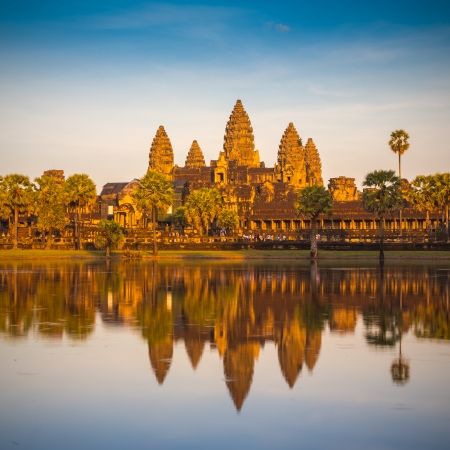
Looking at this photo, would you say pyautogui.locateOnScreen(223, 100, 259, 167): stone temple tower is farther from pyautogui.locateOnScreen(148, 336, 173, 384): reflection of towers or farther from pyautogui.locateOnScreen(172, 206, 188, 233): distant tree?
pyautogui.locateOnScreen(148, 336, 173, 384): reflection of towers

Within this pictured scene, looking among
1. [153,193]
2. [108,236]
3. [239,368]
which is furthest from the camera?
[153,193]

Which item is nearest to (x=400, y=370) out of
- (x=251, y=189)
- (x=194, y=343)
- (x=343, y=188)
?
(x=194, y=343)

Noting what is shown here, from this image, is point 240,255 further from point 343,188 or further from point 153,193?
point 343,188

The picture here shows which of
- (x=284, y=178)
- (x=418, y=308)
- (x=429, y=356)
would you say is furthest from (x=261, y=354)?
(x=284, y=178)

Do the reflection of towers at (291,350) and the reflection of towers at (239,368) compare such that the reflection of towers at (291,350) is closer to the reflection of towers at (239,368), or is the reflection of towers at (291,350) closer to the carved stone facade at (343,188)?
the reflection of towers at (239,368)

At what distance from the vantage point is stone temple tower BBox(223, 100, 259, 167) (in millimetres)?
186750

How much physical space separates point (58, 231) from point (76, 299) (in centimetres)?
8738

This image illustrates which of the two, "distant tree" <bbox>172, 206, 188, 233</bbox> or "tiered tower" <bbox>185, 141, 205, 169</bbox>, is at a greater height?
"tiered tower" <bbox>185, 141, 205, 169</bbox>

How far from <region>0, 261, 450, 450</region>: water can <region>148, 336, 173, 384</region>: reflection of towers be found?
0.10 meters

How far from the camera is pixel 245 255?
97500 mm

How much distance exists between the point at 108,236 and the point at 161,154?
102 metres

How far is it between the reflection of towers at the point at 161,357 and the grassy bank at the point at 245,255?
224 ft

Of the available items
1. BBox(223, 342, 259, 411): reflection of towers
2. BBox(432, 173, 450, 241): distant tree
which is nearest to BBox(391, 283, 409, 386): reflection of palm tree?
BBox(223, 342, 259, 411): reflection of towers

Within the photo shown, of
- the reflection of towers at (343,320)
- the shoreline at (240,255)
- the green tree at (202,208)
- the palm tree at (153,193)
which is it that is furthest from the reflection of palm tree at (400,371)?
the green tree at (202,208)
